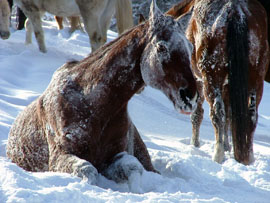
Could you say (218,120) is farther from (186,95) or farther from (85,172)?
(85,172)

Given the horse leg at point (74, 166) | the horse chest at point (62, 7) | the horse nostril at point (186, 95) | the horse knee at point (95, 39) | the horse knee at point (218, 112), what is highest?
the horse nostril at point (186, 95)

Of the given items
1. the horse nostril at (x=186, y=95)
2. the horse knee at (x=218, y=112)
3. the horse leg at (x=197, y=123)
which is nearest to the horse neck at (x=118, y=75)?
the horse nostril at (x=186, y=95)

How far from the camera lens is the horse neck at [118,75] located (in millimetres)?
3117

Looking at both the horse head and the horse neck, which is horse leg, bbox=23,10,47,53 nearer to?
the horse neck

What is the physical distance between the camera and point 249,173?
3.67m

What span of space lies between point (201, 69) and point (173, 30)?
1.47 meters

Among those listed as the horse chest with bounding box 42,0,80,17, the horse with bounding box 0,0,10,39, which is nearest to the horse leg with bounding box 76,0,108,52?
the horse chest with bounding box 42,0,80,17

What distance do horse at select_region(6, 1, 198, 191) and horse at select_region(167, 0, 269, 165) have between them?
106 cm

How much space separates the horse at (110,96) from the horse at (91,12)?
4.66 metres

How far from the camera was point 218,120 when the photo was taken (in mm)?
4465

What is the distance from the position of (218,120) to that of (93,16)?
4.14m

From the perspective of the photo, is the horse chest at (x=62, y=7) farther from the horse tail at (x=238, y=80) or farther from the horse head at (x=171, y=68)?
the horse head at (x=171, y=68)

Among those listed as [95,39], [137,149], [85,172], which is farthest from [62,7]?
[85,172]

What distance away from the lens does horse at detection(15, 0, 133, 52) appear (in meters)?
7.99
